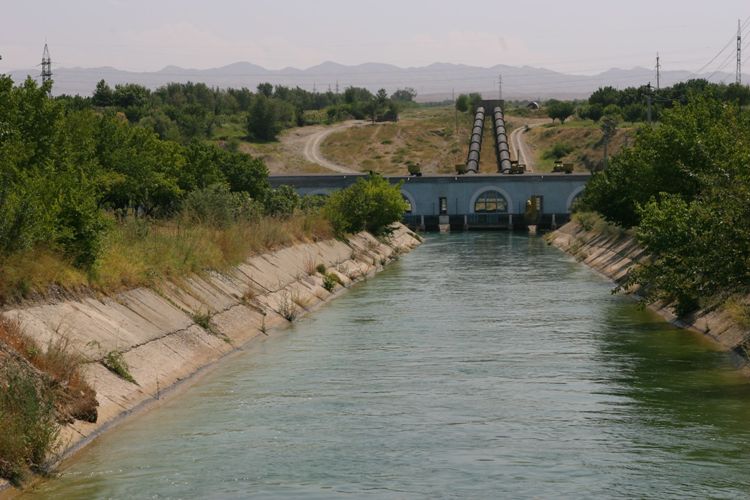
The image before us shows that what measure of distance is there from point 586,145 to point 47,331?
461 feet

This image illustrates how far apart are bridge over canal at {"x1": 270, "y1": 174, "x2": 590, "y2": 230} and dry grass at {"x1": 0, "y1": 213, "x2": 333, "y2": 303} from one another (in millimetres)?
64827

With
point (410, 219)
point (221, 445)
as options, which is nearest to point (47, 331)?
point (221, 445)

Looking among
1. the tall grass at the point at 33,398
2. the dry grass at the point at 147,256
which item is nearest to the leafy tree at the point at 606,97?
the dry grass at the point at 147,256

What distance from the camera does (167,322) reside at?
104 feet

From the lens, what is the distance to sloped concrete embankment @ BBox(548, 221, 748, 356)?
34031 mm

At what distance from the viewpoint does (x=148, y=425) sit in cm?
2339

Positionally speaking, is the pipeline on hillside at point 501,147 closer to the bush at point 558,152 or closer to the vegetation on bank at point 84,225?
the bush at point 558,152

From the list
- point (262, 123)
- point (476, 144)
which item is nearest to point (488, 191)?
point (476, 144)

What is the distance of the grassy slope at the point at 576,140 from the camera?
511ft

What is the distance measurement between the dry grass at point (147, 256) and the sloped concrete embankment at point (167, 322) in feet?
1.58

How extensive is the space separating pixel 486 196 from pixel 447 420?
103 metres

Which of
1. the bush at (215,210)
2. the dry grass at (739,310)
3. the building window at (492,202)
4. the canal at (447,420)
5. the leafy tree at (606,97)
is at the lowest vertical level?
the building window at (492,202)

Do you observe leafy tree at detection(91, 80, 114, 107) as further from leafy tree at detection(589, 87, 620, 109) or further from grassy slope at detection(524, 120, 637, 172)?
leafy tree at detection(589, 87, 620, 109)

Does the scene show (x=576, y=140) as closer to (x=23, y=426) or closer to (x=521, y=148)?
(x=521, y=148)
